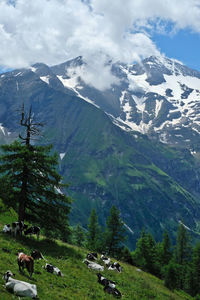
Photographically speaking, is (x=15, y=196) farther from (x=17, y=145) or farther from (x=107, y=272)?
(x=107, y=272)

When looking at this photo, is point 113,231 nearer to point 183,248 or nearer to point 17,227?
point 183,248

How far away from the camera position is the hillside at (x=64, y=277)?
1936 cm

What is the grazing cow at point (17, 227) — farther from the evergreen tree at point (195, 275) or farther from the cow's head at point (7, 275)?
the evergreen tree at point (195, 275)

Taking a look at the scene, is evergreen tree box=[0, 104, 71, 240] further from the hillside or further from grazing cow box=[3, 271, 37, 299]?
grazing cow box=[3, 271, 37, 299]

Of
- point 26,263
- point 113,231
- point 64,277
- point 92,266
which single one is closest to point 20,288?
point 26,263

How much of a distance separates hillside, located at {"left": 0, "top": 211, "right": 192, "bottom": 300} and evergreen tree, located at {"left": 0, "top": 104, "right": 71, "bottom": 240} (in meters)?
2.72

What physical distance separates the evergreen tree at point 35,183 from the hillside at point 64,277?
2.72 metres

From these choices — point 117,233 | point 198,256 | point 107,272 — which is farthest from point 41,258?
point 198,256

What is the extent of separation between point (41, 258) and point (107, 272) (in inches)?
354

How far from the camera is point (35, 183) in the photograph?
32.4 meters

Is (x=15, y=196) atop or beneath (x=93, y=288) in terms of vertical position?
atop

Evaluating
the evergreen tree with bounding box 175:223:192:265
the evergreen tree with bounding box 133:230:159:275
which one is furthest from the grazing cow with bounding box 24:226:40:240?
the evergreen tree with bounding box 175:223:192:265

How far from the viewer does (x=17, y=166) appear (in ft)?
99.3

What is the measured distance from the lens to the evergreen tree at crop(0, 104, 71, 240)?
31384 millimetres
